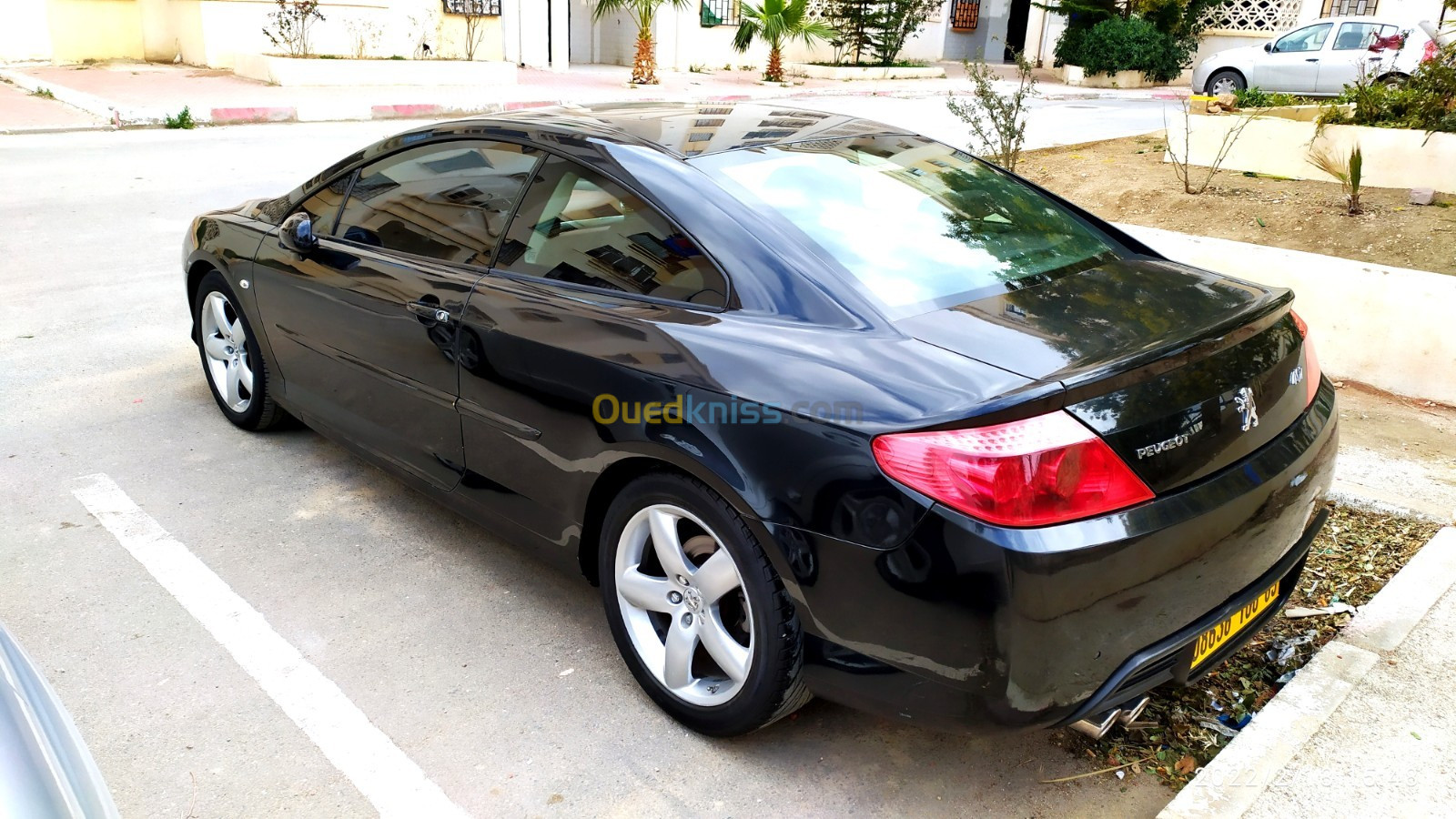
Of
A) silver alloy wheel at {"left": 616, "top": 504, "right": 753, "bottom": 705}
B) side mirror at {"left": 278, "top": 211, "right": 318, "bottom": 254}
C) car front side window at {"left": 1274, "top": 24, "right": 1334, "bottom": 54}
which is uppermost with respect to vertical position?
car front side window at {"left": 1274, "top": 24, "right": 1334, "bottom": 54}

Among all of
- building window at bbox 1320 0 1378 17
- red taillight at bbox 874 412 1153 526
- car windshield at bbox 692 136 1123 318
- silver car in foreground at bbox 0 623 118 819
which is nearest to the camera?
silver car in foreground at bbox 0 623 118 819

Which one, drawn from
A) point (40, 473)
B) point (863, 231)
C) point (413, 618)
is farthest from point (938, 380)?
point (40, 473)

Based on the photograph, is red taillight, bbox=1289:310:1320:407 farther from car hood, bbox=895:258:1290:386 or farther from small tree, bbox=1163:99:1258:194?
small tree, bbox=1163:99:1258:194

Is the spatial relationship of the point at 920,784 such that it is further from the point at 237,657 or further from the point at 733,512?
the point at 237,657

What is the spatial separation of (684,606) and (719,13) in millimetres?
25067

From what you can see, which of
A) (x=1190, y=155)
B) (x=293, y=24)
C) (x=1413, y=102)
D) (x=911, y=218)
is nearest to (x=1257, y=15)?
(x=1190, y=155)

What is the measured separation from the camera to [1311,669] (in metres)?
3.03

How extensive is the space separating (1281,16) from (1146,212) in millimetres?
25080

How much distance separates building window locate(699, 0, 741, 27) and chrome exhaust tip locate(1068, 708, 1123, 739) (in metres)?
24.6

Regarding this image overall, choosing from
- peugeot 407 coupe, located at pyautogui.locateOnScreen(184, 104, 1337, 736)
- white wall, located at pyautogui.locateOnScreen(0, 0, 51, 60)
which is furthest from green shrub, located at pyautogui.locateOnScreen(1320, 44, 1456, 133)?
white wall, located at pyautogui.locateOnScreen(0, 0, 51, 60)

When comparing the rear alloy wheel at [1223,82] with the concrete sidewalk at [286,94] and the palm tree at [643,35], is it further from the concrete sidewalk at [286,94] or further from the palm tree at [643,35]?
the palm tree at [643,35]

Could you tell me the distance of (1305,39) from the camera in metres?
19.6

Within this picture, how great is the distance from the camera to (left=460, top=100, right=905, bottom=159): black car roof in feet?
10.8

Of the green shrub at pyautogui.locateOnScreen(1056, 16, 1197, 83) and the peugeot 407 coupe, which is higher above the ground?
the green shrub at pyautogui.locateOnScreen(1056, 16, 1197, 83)
